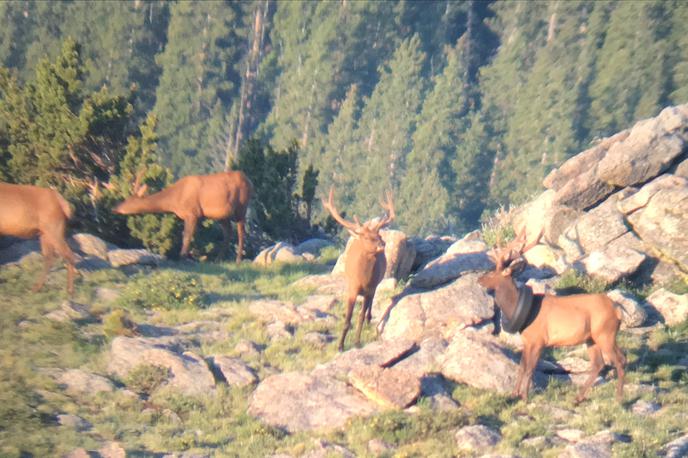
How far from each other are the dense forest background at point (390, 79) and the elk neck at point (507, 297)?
40.9m

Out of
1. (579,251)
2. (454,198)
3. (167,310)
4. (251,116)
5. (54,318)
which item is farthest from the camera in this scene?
(251,116)

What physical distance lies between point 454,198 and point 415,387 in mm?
48243

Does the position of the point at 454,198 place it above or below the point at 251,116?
below

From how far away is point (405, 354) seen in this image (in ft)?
48.8

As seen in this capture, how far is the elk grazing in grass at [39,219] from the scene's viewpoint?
17344 millimetres

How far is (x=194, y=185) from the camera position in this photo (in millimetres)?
22016

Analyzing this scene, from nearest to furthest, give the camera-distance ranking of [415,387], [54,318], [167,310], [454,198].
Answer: [415,387] → [54,318] → [167,310] → [454,198]

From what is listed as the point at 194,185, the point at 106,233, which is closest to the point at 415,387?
the point at 194,185

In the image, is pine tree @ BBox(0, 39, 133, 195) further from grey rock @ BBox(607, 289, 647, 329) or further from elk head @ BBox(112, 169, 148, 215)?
grey rock @ BBox(607, 289, 647, 329)

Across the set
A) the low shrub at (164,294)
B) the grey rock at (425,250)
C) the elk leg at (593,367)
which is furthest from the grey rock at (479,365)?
the low shrub at (164,294)

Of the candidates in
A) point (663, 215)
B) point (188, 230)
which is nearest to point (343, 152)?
point (188, 230)

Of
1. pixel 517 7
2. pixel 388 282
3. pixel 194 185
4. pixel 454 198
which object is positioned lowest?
pixel 454 198

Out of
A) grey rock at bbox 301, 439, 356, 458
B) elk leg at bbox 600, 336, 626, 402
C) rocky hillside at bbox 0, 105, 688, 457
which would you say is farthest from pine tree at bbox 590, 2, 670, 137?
grey rock at bbox 301, 439, 356, 458

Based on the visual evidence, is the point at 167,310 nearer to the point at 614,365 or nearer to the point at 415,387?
the point at 415,387
